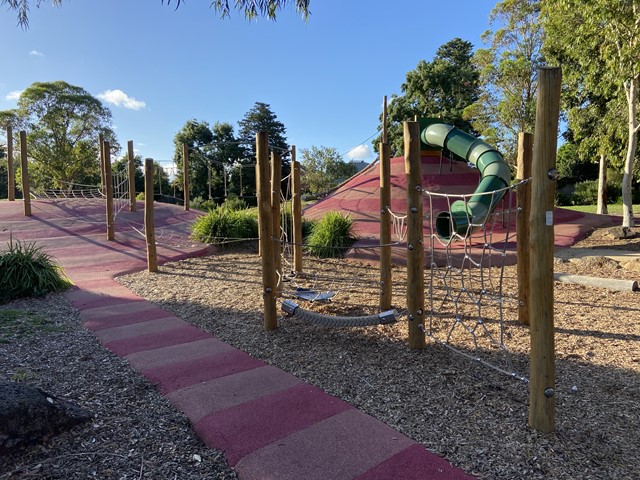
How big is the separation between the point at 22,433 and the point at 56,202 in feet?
55.7

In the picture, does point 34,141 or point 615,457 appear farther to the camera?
point 34,141

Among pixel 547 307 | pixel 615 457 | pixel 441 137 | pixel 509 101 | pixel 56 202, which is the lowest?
pixel 615 457

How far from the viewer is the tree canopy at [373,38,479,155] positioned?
1112 inches

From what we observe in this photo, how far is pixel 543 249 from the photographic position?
2.51 metres

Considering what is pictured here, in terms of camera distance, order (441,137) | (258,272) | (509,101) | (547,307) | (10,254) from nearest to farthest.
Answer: (547,307) → (10,254) → (258,272) → (441,137) → (509,101)

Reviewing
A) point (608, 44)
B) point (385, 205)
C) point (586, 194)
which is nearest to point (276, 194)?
point (385, 205)

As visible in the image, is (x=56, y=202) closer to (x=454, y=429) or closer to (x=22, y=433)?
(x=22, y=433)

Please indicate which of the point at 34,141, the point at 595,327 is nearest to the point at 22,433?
the point at 595,327

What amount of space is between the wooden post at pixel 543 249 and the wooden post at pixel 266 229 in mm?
2795

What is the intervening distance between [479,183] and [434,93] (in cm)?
2339

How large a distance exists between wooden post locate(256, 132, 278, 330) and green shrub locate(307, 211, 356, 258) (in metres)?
5.01

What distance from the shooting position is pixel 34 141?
→ 94.2ft

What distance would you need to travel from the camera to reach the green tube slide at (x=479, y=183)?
5.87 meters

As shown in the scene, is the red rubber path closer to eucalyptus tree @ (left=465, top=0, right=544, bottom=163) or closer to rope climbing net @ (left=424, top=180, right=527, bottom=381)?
rope climbing net @ (left=424, top=180, right=527, bottom=381)
